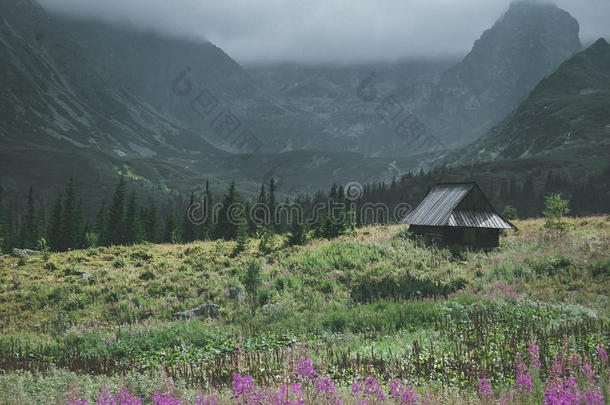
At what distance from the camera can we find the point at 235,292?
55.3 feet

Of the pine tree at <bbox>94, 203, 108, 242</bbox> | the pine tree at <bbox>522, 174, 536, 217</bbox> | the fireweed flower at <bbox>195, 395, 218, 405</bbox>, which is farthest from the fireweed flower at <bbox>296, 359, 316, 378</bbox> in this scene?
the pine tree at <bbox>522, 174, 536, 217</bbox>

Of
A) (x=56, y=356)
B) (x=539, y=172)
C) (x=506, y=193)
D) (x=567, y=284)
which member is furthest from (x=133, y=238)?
(x=539, y=172)

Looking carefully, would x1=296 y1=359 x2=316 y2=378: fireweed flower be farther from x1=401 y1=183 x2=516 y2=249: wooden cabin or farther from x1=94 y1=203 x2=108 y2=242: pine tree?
x1=94 y1=203 x2=108 y2=242: pine tree

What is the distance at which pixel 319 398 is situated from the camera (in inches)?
202

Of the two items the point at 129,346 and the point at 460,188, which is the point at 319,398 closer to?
Answer: the point at 129,346

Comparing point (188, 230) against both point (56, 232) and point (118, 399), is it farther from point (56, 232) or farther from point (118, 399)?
point (118, 399)

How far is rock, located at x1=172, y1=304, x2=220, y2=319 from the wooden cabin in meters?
17.4

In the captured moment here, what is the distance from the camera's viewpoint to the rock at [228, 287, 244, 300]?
16.5 m

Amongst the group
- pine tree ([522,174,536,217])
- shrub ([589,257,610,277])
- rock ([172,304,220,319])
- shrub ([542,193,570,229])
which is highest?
pine tree ([522,174,536,217])

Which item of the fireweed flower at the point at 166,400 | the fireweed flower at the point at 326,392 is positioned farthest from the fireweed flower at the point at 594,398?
the fireweed flower at the point at 166,400

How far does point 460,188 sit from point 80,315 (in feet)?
86.4

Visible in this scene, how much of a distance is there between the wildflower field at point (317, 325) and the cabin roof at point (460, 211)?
2048 millimetres

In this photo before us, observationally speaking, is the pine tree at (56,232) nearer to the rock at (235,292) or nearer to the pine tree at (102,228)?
the pine tree at (102,228)

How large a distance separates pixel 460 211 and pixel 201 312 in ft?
67.0
